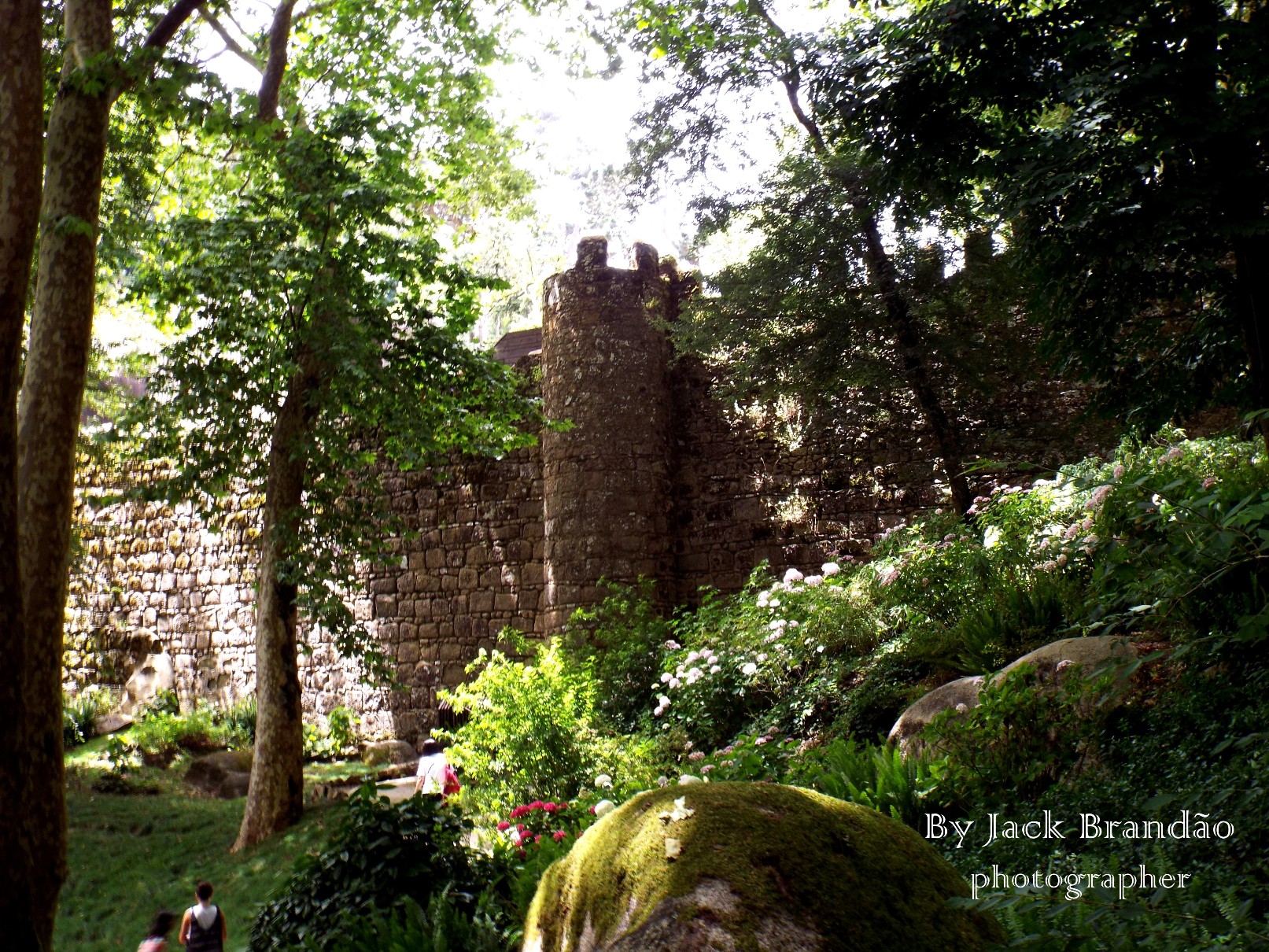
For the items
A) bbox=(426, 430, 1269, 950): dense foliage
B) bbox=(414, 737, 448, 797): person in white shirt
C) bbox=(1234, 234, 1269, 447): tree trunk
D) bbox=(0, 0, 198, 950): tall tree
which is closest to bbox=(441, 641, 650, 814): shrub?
bbox=(426, 430, 1269, 950): dense foliage

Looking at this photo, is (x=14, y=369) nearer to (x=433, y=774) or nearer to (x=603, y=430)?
(x=433, y=774)

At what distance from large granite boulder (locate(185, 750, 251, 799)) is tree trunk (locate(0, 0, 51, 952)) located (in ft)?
21.0

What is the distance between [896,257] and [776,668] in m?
4.56

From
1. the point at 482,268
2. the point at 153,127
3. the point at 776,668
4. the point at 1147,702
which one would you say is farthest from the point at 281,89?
the point at 482,268

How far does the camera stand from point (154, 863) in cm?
830

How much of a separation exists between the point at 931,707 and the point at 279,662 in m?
5.72

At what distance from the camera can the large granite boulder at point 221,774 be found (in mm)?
10359

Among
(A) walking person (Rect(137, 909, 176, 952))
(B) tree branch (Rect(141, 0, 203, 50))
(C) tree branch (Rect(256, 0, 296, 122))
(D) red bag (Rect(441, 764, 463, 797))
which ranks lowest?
(A) walking person (Rect(137, 909, 176, 952))

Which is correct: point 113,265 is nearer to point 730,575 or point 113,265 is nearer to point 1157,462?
point 730,575

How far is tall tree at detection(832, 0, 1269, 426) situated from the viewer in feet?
10.8

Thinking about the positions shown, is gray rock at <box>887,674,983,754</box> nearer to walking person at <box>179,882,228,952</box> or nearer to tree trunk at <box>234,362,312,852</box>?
walking person at <box>179,882,228,952</box>

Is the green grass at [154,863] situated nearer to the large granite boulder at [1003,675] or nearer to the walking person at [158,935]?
the walking person at [158,935]

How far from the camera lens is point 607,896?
264 centimetres

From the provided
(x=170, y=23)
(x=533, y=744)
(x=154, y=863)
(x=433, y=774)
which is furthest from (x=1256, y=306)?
(x=154, y=863)
